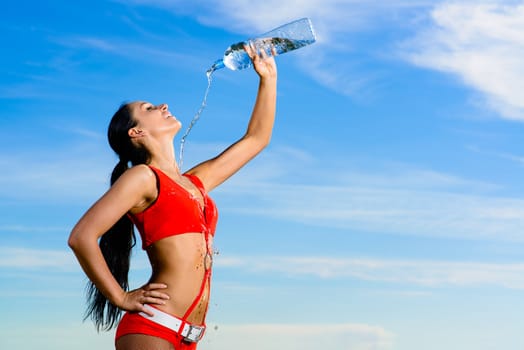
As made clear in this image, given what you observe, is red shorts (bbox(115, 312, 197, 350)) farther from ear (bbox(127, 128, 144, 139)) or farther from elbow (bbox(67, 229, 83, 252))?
ear (bbox(127, 128, 144, 139))

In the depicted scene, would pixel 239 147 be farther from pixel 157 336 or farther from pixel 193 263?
pixel 157 336

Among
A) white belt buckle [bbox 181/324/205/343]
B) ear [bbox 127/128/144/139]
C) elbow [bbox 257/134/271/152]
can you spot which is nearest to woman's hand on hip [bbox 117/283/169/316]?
white belt buckle [bbox 181/324/205/343]

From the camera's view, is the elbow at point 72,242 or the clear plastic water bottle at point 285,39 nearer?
the elbow at point 72,242

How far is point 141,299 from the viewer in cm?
396

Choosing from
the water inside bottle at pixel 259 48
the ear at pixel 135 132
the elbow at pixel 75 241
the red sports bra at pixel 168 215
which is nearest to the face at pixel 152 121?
the ear at pixel 135 132

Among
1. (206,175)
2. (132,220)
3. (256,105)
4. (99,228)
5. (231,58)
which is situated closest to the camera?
(99,228)

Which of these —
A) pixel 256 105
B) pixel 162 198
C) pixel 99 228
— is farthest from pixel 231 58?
pixel 99 228

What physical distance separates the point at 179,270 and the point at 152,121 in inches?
36.7

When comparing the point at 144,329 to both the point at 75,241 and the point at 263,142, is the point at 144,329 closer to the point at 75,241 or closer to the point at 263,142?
the point at 75,241

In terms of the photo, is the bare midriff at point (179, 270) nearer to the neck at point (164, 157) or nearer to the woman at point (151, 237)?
the woman at point (151, 237)

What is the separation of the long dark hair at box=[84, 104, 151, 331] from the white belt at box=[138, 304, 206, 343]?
A: 1.81ft

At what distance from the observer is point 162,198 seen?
414cm

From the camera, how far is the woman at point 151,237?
3939 mm

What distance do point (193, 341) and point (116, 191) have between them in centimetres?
89
